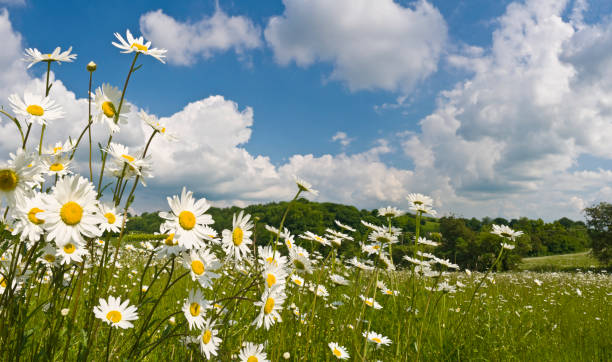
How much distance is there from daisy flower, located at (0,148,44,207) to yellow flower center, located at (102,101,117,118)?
499 mm

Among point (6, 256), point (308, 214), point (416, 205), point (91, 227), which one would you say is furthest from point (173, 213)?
point (308, 214)

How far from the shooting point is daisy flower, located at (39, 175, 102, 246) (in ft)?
3.94

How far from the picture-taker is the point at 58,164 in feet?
5.54

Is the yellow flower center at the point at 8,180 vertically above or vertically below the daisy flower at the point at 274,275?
above

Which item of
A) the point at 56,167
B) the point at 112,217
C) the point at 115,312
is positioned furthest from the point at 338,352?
the point at 56,167

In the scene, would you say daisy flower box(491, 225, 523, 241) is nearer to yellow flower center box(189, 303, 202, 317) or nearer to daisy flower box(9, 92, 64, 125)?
yellow flower center box(189, 303, 202, 317)

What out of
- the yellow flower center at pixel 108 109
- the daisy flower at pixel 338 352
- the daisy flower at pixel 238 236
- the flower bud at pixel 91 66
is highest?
the flower bud at pixel 91 66

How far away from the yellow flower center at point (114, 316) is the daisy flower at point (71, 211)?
54 cm

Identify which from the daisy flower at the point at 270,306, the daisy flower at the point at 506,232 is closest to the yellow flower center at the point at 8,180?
the daisy flower at the point at 270,306

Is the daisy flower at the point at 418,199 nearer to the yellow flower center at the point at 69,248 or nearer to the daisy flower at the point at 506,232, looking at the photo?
the daisy flower at the point at 506,232

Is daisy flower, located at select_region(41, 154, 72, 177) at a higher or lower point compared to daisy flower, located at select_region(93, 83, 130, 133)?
lower

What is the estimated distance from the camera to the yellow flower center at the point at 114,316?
5.09 ft

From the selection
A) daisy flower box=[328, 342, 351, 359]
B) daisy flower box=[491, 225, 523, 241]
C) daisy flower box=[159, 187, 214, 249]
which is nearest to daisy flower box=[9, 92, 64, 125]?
daisy flower box=[159, 187, 214, 249]

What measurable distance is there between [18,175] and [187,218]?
68cm
